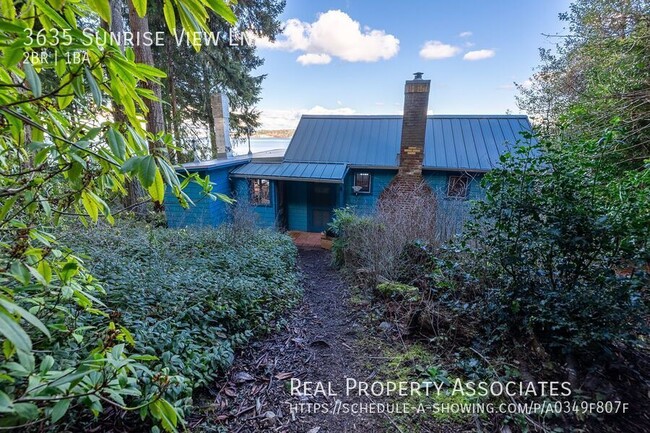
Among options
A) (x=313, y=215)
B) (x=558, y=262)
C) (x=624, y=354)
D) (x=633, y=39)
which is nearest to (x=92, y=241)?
(x=558, y=262)

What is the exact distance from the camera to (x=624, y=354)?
6.58ft

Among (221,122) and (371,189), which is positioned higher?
(221,122)

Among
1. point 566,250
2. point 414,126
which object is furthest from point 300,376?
point 414,126

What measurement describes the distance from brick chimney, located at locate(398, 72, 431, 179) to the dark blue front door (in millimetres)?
2615

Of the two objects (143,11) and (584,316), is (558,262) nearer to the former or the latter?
(584,316)

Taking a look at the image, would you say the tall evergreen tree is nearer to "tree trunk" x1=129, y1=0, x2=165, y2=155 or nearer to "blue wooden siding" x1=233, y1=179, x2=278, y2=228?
"tree trunk" x1=129, y1=0, x2=165, y2=155

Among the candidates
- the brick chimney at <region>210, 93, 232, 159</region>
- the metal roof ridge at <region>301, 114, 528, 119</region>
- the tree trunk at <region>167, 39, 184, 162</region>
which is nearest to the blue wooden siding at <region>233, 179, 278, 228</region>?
the brick chimney at <region>210, 93, 232, 159</region>

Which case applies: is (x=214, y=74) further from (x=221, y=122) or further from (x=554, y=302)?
(x=554, y=302)

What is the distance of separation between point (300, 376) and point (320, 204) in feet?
26.5

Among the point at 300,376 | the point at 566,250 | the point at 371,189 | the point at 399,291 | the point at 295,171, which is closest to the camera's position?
the point at 566,250

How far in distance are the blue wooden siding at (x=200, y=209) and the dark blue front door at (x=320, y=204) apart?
9.96ft

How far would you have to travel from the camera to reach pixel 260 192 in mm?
9945

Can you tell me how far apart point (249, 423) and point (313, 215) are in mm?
8660

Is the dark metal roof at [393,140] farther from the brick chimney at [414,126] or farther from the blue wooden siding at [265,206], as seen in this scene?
the blue wooden siding at [265,206]
